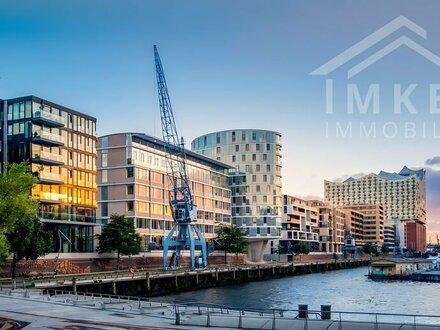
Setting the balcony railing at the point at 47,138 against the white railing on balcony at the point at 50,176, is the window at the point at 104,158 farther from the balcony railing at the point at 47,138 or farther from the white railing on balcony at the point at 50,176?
the white railing on balcony at the point at 50,176

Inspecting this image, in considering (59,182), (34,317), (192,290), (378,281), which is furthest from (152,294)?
(378,281)

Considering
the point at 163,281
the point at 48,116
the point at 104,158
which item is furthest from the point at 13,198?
the point at 104,158

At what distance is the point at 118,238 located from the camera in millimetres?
113812

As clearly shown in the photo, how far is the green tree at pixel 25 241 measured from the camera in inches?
3201

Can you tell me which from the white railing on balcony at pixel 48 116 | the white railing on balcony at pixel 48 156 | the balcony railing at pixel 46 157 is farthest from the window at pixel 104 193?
the white railing on balcony at pixel 48 116

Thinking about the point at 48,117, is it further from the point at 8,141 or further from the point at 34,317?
the point at 34,317

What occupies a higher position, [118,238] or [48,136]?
[48,136]

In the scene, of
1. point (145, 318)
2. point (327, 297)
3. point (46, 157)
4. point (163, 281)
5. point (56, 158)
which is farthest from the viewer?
point (56, 158)

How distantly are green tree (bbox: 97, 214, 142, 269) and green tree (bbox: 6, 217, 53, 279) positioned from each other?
28616 mm

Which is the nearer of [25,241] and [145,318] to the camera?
[145,318]

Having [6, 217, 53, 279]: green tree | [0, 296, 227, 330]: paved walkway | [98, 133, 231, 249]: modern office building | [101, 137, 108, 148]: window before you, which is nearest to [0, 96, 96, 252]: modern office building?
[6, 217, 53, 279]: green tree

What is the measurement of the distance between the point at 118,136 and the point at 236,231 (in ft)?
145

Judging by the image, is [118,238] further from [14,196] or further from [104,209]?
[14,196]

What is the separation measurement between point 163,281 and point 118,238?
15.7 metres
